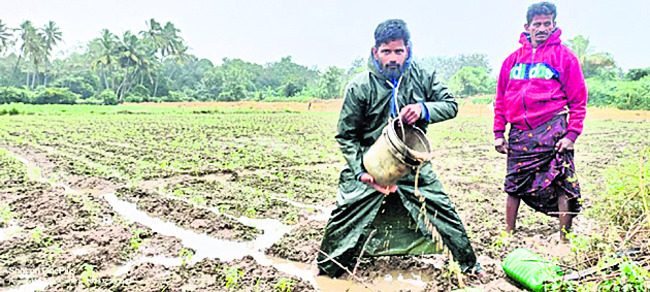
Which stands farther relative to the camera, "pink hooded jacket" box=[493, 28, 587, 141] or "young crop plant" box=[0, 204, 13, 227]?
"young crop plant" box=[0, 204, 13, 227]

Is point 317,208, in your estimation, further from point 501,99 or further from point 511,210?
point 501,99

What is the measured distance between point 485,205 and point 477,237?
1533 mm

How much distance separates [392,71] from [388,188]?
28.1 inches

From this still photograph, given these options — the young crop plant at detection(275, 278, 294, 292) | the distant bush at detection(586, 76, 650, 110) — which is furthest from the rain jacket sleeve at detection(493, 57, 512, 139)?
the distant bush at detection(586, 76, 650, 110)

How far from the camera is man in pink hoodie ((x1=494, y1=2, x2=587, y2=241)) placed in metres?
3.61

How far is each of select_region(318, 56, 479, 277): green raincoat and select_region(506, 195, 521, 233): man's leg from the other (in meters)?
0.92

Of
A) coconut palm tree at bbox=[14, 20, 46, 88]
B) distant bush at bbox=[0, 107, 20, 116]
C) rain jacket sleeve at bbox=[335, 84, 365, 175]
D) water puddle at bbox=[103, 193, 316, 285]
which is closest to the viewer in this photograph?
rain jacket sleeve at bbox=[335, 84, 365, 175]

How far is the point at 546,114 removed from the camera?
3.69 metres

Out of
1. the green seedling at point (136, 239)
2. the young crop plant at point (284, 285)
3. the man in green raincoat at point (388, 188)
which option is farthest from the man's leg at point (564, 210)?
the green seedling at point (136, 239)

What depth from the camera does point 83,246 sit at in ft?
13.8

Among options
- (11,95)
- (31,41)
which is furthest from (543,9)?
(31,41)

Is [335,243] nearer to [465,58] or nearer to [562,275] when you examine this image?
[562,275]

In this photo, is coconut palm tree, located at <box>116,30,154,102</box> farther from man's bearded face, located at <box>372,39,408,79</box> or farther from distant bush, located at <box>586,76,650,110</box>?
man's bearded face, located at <box>372,39,408,79</box>

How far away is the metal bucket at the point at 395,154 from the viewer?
2.62 meters
